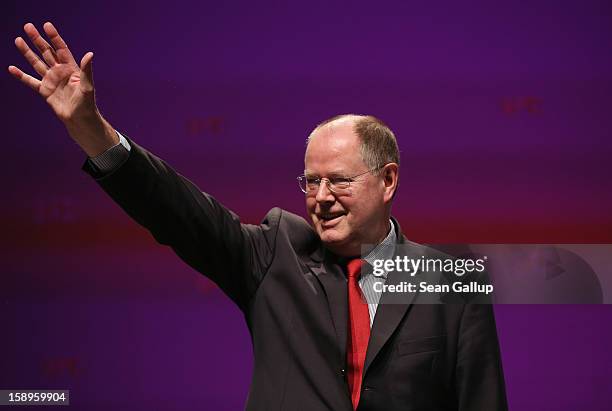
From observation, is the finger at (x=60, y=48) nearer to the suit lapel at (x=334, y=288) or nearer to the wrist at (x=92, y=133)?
the wrist at (x=92, y=133)

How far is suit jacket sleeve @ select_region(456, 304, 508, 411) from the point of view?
1.85 metres

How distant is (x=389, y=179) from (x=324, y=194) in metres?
0.22

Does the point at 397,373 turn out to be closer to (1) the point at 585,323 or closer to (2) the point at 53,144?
(1) the point at 585,323

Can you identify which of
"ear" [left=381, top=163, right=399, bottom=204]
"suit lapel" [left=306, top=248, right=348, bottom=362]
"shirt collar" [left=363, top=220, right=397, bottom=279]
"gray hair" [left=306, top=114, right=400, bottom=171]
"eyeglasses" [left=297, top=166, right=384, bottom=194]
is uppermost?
"gray hair" [left=306, top=114, right=400, bottom=171]

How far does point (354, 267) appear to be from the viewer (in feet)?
6.23

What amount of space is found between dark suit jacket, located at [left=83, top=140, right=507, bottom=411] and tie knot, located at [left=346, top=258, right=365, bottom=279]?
20 millimetres

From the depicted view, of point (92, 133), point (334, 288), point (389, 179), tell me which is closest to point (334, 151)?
point (389, 179)

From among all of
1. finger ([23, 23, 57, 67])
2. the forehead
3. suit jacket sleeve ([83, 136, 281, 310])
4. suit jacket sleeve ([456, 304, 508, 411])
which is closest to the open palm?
finger ([23, 23, 57, 67])

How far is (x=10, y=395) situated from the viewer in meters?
2.95

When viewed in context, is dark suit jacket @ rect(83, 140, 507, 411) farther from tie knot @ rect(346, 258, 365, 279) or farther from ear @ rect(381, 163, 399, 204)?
ear @ rect(381, 163, 399, 204)

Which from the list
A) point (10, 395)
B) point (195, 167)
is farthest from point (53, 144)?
point (10, 395)

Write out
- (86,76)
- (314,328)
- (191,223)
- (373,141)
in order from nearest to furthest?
(86,76) → (191,223) → (314,328) → (373,141)

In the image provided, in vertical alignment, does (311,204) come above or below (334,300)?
above

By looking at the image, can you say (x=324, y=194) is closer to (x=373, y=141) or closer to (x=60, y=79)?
(x=373, y=141)
